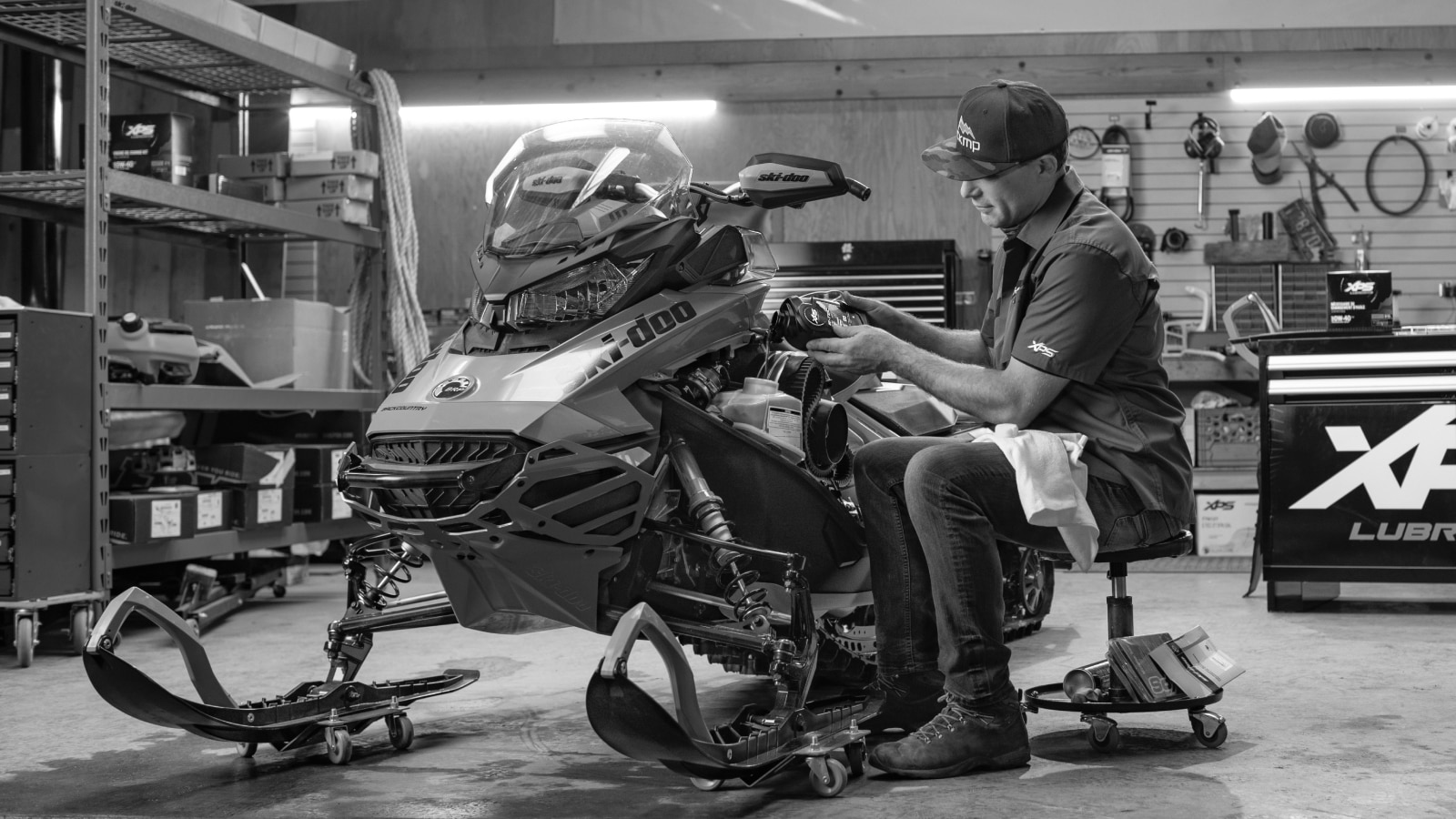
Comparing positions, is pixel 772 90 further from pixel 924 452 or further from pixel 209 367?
pixel 924 452

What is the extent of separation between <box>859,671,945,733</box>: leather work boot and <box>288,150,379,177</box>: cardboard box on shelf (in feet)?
12.9

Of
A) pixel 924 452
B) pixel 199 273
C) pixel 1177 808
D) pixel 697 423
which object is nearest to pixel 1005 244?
pixel 924 452

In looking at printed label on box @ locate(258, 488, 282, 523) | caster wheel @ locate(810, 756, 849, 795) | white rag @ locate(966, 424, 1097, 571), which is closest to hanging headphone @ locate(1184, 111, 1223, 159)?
printed label on box @ locate(258, 488, 282, 523)

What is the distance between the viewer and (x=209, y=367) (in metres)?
5.18

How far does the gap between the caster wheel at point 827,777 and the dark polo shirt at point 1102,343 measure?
725mm

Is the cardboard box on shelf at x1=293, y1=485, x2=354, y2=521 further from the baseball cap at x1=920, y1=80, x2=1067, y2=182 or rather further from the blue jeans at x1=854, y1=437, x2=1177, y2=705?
the baseball cap at x1=920, y1=80, x2=1067, y2=182

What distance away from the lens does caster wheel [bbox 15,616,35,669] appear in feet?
13.1

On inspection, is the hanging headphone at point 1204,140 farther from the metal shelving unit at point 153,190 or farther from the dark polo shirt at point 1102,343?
the dark polo shirt at point 1102,343

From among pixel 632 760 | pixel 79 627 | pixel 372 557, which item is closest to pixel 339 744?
pixel 372 557

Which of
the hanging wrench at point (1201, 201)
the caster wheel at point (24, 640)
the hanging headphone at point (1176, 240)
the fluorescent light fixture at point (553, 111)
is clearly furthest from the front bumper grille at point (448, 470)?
the hanging wrench at point (1201, 201)

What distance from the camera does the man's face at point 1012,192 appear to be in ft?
8.80

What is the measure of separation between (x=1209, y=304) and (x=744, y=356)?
4.77 metres

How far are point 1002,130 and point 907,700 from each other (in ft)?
3.69

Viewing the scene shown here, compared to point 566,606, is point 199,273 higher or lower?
higher
